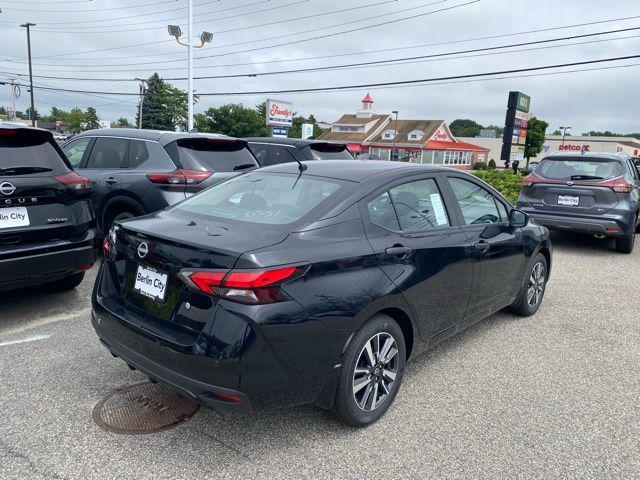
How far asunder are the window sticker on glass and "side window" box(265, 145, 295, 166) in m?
5.59

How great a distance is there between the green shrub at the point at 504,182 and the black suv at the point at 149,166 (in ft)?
29.1

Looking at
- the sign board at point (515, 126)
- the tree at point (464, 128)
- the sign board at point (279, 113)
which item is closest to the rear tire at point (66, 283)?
the sign board at point (515, 126)

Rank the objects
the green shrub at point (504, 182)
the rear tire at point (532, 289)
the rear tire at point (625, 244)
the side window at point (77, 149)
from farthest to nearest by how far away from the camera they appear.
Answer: the green shrub at point (504, 182) < the rear tire at point (625, 244) < the side window at point (77, 149) < the rear tire at point (532, 289)

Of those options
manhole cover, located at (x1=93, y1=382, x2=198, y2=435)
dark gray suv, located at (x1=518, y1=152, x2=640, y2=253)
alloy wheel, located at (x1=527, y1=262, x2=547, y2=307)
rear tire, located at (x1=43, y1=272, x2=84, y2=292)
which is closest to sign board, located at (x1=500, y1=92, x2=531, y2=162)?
dark gray suv, located at (x1=518, y1=152, x2=640, y2=253)

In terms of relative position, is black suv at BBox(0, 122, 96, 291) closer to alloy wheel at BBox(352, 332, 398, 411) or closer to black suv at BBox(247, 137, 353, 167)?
alloy wheel at BBox(352, 332, 398, 411)

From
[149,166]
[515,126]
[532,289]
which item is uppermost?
[515,126]

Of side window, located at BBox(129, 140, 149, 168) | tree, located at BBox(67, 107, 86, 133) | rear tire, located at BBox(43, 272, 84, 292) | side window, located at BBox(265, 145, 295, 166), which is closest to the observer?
rear tire, located at BBox(43, 272, 84, 292)

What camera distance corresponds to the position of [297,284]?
2.56 meters

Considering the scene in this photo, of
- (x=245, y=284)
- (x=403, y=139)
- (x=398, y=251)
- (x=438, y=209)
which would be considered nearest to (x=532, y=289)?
(x=438, y=209)

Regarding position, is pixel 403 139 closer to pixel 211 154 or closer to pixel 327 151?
pixel 327 151

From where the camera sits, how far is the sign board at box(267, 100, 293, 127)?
94.2 feet

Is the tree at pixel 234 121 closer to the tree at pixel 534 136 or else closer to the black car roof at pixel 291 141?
the tree at pixel 534 136

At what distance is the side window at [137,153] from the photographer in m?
6.38

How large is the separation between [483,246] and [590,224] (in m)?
5.16
